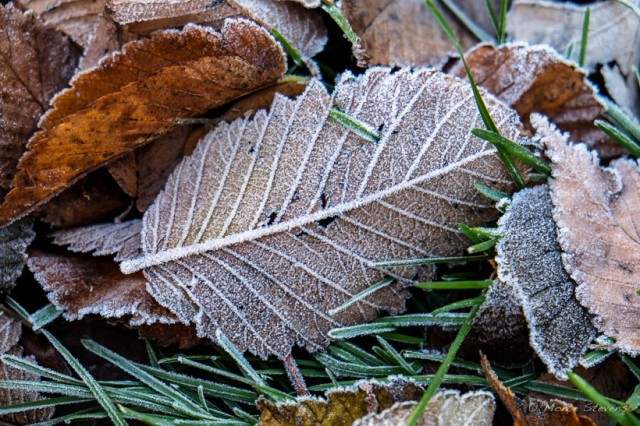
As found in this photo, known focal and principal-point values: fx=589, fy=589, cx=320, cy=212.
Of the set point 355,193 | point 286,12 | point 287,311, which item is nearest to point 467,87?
point 355,193

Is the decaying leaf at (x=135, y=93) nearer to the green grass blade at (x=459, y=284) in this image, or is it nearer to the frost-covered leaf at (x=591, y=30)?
the green grass blade at (x=459, y=284)

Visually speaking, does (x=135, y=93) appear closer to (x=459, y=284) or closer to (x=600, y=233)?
(x=459, y=284)

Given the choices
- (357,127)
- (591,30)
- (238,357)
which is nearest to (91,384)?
(238,357)

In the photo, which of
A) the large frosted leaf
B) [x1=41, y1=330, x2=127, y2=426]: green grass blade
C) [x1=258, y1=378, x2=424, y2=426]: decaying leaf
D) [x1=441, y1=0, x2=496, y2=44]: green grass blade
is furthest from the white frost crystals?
[x1=441, y1=0, x2=496, y2=44]: green grass blade

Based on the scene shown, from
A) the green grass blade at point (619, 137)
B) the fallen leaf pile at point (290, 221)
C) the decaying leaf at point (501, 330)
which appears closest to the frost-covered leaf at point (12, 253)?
the fallen leaf pile at point (290, 221)

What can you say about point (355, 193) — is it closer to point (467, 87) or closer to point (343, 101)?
point (343, 101)

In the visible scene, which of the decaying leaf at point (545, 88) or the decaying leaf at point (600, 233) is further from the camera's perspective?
the decaying leaf at point (545, 88)

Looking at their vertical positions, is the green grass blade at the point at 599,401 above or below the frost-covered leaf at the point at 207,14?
below
